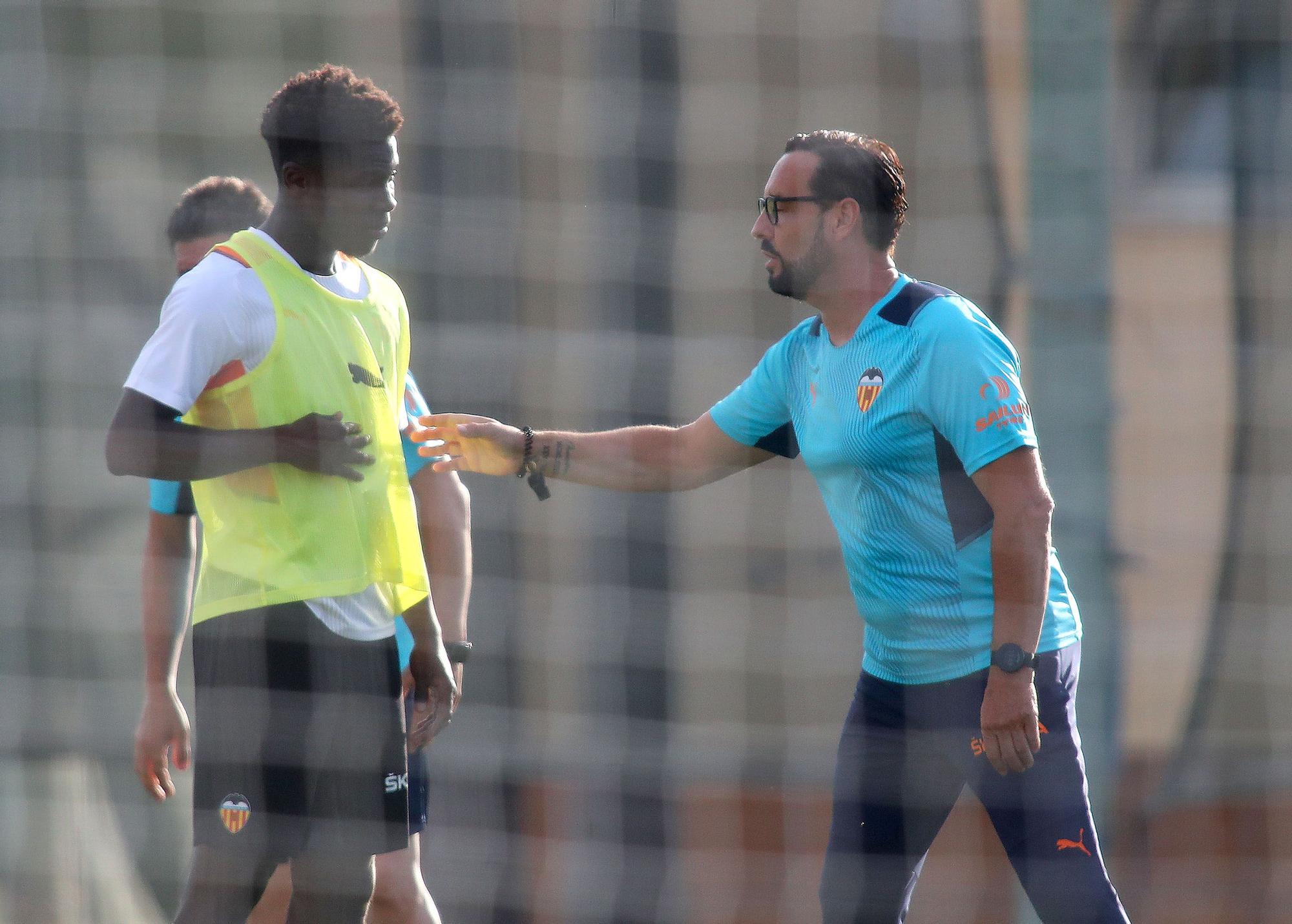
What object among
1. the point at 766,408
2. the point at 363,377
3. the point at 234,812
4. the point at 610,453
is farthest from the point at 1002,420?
the point at 234,812

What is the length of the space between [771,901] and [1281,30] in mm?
3294

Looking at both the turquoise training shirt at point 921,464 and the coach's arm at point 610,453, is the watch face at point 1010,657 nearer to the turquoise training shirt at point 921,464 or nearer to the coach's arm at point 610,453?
the turquoise training shirt at point 921,464

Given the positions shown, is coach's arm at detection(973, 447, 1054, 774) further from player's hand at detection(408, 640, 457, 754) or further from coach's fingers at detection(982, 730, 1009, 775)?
player's hand at detection(408, 640, 457, 754)

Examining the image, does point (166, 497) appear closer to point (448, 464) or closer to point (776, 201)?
point (448, 464)

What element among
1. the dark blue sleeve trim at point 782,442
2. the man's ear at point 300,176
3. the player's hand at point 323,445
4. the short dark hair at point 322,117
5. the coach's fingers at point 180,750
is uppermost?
the short dark hair at point 322,117

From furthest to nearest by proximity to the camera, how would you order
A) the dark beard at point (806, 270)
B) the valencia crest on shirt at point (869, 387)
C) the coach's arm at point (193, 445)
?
the dark beard at point (806, 270), the valencia crest on shirt at point (869, 387), the coach's arm at point (193, 445)

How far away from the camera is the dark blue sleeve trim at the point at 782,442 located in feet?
8.55

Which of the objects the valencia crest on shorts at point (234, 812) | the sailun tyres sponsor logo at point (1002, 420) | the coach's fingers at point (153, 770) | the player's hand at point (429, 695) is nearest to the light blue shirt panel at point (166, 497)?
the coach's fingers at point (153, 770)

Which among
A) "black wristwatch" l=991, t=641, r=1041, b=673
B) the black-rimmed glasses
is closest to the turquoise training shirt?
"black wristwatch" l=991, t=641, r=1041, b=673

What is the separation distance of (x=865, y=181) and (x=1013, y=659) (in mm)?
890

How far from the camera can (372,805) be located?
224 cm

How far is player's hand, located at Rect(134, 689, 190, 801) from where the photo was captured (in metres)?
2.49

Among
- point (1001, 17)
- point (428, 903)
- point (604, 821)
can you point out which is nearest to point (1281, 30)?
point (1001, 17)

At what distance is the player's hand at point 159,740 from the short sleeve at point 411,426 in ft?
2.09
